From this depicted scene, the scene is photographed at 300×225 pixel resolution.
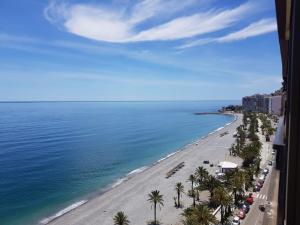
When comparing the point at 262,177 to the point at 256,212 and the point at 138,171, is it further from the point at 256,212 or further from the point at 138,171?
the point at 138,171

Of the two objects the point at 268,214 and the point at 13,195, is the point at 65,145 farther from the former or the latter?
the point at 268,214

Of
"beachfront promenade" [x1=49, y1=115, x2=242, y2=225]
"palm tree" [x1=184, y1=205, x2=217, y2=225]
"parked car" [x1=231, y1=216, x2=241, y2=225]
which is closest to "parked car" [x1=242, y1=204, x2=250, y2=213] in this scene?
"parked car" [x1=231, y1=216, x2=241, y2=225]

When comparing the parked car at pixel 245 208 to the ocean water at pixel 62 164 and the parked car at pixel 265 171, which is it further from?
the ocean water at pixel 62 164

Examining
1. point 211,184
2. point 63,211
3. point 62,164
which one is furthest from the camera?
point 62,164

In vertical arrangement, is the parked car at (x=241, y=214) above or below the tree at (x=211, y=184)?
below

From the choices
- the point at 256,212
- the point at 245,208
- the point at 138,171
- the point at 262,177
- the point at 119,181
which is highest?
the point at 262,177

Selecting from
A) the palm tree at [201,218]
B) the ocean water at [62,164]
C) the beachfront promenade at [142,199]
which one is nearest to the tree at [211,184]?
the beachfront promenade at [142,199]

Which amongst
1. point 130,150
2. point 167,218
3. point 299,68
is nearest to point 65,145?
point 130,150

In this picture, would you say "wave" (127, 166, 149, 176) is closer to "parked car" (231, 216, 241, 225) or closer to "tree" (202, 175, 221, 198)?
"tree" (202, 175, 221, 198)

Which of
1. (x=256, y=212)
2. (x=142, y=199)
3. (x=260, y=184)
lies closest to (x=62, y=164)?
(x=142, y=199)
